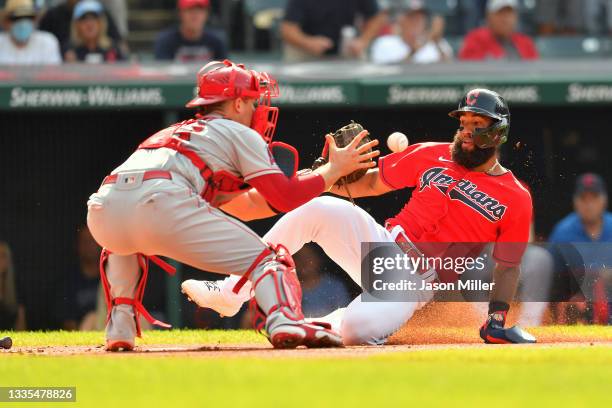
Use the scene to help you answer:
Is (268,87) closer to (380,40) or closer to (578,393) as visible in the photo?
(578,393)

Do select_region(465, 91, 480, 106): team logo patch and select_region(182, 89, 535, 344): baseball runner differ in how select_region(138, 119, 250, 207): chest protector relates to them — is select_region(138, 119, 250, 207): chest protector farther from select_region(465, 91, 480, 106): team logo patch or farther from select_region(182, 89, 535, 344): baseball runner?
select_region(465, 91, 480, 106): team logo patch

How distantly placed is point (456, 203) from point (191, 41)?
16.7ft

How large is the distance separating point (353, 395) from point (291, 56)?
24.0ft

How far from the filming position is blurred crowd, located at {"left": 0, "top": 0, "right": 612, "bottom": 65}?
1108 centimetres

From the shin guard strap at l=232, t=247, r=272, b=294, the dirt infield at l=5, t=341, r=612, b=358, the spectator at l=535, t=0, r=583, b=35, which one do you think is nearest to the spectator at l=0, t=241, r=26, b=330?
the dirt infield at l=5, t=341, r=612, b=358

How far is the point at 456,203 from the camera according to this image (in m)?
6.60

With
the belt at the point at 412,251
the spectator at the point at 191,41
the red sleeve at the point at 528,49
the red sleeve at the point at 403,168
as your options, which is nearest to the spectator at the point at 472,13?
the red sleeve at the point at 528,49

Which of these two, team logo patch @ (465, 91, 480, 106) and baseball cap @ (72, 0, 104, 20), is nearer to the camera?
team logo patch @ (465, 91, 480, 106)

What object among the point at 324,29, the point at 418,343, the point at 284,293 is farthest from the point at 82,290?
the point at 284,293

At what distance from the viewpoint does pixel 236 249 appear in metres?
5.69

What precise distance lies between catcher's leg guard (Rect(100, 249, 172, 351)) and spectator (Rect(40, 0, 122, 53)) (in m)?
5.90

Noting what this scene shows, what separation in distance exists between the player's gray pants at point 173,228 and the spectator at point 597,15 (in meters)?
7.69

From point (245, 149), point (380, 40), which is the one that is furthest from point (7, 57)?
point (245, 149)

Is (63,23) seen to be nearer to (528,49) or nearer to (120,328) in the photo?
(528,49)
